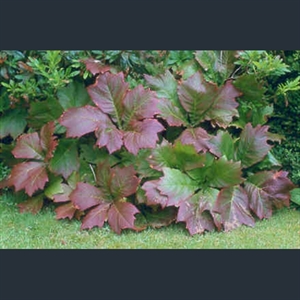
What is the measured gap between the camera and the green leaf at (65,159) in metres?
4.47

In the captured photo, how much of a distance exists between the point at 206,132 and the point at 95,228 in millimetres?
1210

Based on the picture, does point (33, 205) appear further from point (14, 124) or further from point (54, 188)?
point (14, 124)

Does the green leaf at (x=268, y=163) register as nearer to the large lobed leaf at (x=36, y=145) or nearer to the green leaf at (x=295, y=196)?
the green leaf at (x=295, y=196)

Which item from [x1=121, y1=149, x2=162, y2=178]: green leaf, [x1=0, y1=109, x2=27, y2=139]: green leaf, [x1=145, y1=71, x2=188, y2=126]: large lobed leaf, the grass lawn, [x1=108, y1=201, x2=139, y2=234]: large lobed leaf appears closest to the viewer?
the grass lawn

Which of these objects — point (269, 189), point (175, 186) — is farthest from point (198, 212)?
point (269, 189)

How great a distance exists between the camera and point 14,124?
15.5ft

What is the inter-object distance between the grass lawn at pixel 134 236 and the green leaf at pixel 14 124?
0.75 m

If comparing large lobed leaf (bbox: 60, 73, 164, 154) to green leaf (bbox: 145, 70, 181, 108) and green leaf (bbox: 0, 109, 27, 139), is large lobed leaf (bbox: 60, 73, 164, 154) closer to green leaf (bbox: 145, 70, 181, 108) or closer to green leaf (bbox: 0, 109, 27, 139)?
green leaf (bbox: 145, 70, 181, 108)

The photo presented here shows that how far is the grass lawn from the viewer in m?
3.89

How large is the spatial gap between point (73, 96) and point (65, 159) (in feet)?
1.77

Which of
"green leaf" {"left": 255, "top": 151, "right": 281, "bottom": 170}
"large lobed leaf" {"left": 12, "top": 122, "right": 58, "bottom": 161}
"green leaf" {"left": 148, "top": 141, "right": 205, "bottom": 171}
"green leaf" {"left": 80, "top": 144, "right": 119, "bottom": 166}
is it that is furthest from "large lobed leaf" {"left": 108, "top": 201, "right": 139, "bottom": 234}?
"green leaf" {"left": 255, "top": 151, "right": 281, "bottom": 170}

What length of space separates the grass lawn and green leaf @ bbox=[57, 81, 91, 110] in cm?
95

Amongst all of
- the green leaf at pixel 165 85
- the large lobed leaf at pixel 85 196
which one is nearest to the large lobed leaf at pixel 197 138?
the green leaf at pixel 165 85

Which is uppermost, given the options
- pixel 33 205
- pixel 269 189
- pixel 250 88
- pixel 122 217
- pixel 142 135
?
pixel 250 88
